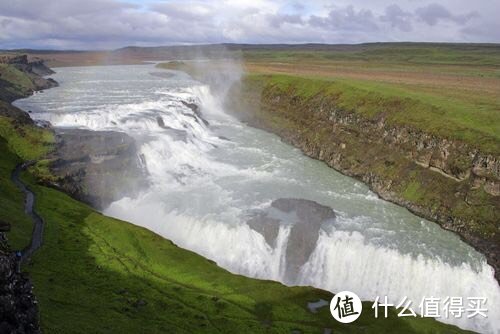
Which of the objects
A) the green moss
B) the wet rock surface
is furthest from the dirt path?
the green moss

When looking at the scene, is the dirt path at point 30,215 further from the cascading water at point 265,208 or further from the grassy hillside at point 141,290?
the cascading water at point 265,208

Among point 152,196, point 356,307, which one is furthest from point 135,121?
point 356,307

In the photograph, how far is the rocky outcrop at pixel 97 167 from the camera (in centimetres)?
4183

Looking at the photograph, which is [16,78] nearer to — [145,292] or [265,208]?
[265,208]

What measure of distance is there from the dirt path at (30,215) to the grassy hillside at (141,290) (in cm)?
45

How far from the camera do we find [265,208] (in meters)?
39.3

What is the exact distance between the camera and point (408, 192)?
4353cm

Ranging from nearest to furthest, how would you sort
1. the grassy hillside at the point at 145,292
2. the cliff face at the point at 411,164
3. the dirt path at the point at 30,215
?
the grassy hillside at the point at 145,292 < the dirt path at the point at 30,215 < the cliff face at the point at 411,164

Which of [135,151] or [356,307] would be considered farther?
[135,151]

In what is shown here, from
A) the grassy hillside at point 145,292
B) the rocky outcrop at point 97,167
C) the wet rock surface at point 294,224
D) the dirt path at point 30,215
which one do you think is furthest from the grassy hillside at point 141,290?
the rocky outcrop at point 97,167

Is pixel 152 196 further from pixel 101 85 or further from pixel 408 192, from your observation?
pixel 101 85

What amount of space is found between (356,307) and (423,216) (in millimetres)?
17241

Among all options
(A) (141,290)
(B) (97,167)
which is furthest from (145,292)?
(B) (97,167)

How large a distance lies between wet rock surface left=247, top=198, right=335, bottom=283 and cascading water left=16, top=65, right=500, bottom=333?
40cm
